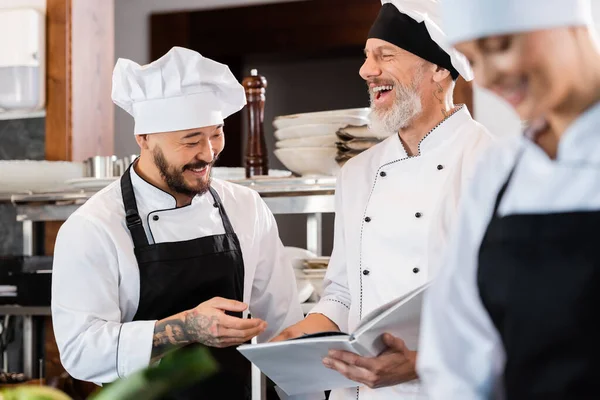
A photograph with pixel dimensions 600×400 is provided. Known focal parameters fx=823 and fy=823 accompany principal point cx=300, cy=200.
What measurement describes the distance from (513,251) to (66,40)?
2676mm

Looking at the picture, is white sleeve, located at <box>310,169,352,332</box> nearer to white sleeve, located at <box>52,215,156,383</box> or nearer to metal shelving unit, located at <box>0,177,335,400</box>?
metal shelving unit, located at <box>0,177,335,400</box>

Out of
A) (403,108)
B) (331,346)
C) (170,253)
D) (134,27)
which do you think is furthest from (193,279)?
(134,27)

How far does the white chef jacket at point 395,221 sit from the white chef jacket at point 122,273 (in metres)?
0.28

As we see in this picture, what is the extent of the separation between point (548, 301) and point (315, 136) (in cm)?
167

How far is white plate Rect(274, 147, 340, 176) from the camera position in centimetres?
253

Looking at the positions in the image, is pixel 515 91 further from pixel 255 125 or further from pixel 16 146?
pixel 16 146

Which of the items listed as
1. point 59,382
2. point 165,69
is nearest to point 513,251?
point 165,69

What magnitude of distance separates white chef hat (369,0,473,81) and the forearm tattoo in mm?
789

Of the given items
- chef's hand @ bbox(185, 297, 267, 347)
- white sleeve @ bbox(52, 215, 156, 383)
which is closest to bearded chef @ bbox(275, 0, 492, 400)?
chef's hand @ bbox(185, 297, 267, 347)

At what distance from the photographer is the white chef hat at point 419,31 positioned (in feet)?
6.38

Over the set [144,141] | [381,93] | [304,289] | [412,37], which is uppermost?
[412,37]

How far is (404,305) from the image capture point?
1.54 metres

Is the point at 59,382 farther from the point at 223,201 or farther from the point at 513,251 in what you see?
Result: the point at 513,251

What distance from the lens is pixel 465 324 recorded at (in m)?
0.98
